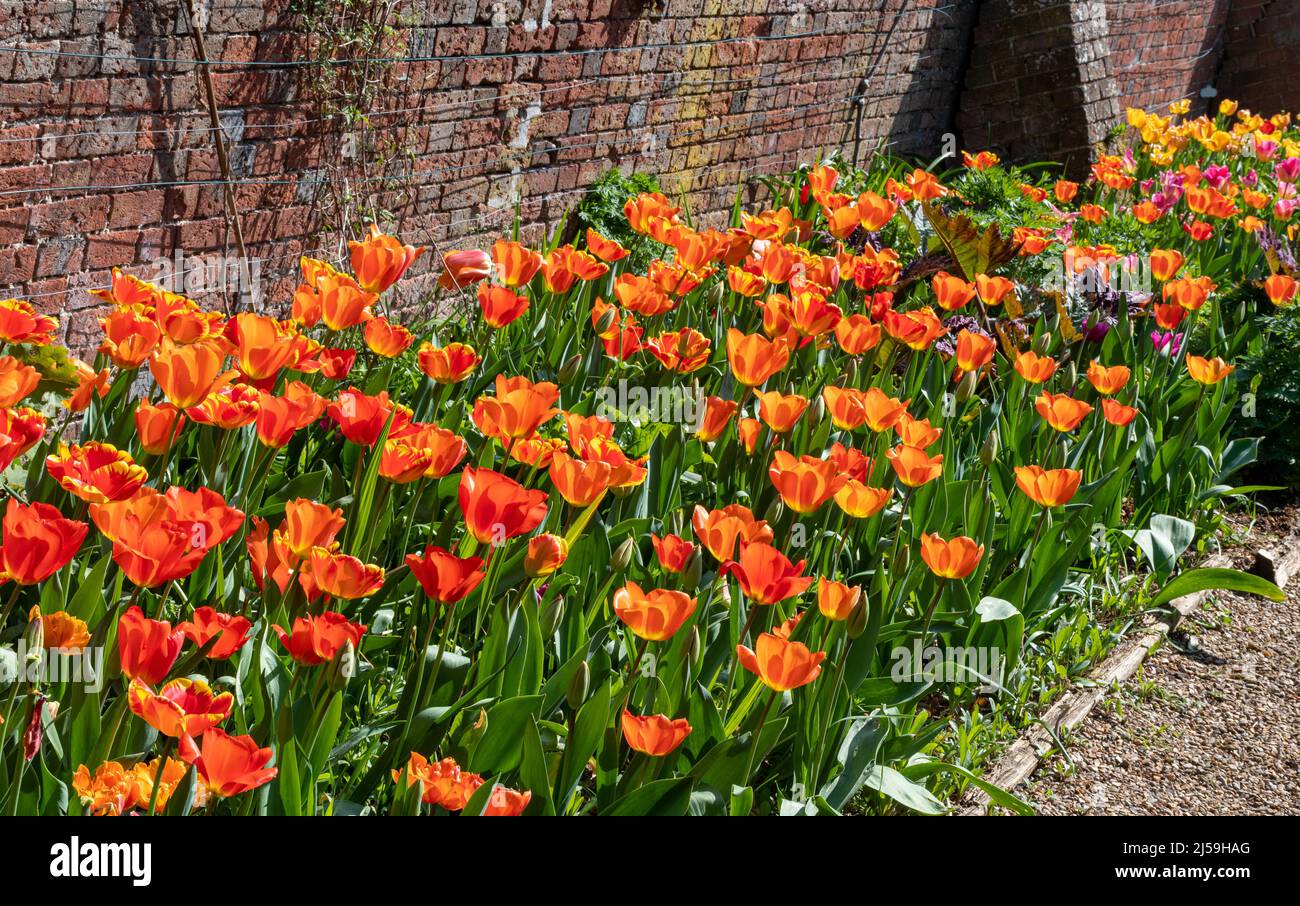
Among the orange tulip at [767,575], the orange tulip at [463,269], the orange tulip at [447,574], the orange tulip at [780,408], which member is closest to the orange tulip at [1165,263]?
the orange tulip at [780,408]

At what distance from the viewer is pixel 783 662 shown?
5.25 ft

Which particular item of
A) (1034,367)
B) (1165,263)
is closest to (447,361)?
(1034,367)

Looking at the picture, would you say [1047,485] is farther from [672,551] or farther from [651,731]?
[651,731]

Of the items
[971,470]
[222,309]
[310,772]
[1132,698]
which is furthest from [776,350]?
[222,309]

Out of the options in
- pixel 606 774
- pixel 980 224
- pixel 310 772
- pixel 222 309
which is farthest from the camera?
pixel 980 224

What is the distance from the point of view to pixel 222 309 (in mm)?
3668

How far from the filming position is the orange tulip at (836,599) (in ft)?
5.85

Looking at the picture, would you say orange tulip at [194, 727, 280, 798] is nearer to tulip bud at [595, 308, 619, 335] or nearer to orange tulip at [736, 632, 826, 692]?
orange tulip at [736, 632, 826, 692]

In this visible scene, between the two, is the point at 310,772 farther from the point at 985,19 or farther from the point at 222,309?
the point at 985,19

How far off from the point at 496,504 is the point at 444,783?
0.40 metres

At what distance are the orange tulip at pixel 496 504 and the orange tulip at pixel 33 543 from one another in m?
0.47

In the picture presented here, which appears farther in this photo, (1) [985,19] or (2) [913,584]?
(1) [985,19]

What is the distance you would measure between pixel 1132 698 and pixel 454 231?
8.70 feet

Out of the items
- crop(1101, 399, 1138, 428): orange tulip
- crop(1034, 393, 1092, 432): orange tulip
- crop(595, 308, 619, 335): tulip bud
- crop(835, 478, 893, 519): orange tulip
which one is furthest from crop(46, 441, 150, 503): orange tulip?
crop(1101, 399, 1138, 428): orange tulip
